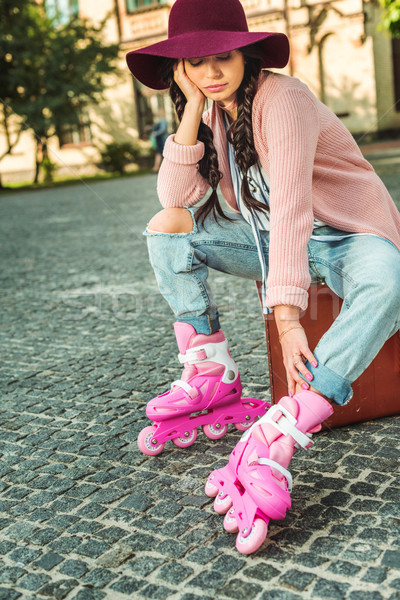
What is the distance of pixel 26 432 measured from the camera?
266 centimetres

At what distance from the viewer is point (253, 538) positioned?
1706 mm

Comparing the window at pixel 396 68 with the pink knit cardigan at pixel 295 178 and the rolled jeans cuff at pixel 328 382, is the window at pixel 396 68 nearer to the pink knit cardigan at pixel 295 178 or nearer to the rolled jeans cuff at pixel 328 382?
the pink knit cardigan at pixel 295 178

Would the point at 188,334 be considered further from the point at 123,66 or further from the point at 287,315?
the point at 123,66

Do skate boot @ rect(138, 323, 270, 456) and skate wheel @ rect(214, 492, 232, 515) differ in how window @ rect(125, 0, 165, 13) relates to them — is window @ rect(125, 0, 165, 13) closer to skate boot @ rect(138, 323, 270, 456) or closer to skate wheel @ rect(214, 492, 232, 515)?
skate boot @ rect(138, 323, 270, 456)

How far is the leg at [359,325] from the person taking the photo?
73.1 inches

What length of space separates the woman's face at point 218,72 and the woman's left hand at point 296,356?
2.49 ft

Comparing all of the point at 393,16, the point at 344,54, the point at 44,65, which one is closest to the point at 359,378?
the point at 393,16

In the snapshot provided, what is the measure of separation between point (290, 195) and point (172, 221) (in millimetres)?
493

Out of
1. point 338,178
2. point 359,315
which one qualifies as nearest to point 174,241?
point 338,178

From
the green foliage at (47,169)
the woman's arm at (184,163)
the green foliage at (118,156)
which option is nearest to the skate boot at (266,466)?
the woman's arm at (184,163)

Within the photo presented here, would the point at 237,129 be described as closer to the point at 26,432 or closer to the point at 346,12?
the point at 26,432

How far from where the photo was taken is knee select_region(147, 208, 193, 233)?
233 cm

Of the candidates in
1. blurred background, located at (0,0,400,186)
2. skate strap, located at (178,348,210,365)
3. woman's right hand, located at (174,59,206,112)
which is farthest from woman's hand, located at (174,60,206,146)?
blurred background, located at (0,0,400,186)

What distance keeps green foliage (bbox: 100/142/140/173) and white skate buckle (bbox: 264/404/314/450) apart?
23250 millimetres
